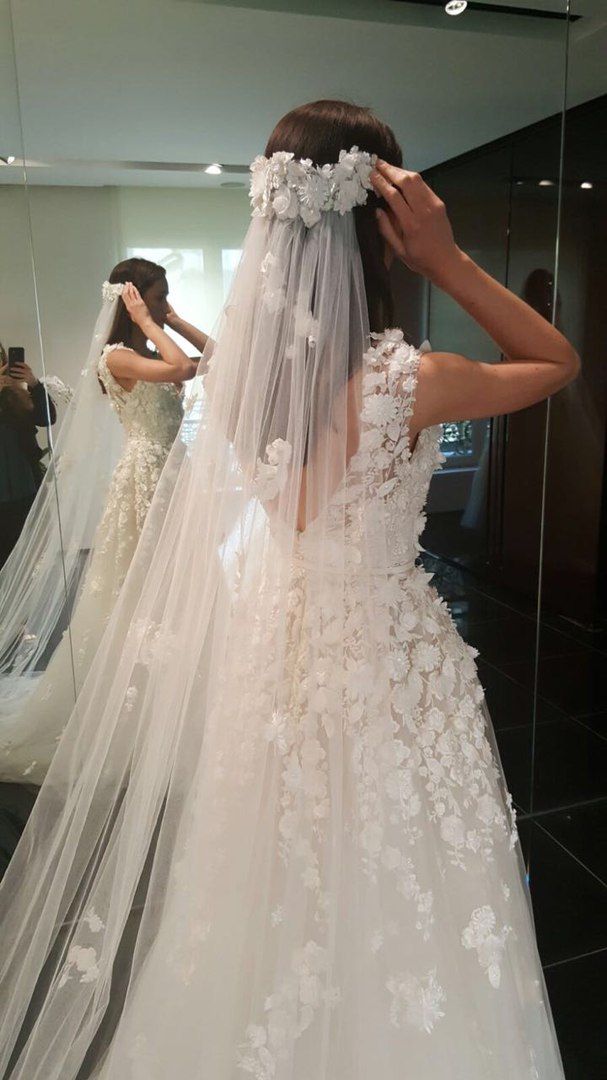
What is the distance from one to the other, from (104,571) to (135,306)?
2.09ft

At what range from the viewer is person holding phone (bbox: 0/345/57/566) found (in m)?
1.81

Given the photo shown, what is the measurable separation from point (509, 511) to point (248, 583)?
1405mm

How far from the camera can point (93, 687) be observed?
4.65 feet

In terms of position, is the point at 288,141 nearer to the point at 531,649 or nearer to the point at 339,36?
the point at 339,36

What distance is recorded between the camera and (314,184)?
102cm

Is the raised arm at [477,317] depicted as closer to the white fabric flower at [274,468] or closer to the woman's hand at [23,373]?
the white fabric flower at [274,468]

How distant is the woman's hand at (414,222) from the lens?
1069mm

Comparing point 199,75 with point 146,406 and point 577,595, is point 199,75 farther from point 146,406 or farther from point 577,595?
point 577,595

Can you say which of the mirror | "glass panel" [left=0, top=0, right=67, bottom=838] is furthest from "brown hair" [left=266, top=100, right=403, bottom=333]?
"glass panel" [left=0, top=0, right=67, bottom=838]

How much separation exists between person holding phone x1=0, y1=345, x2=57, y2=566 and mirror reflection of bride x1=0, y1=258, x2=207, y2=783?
33 millimetres

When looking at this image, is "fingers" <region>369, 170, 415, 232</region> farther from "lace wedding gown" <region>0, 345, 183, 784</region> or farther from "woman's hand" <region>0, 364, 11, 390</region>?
"woman's hand" <region>0, 364, 11, 390</region>

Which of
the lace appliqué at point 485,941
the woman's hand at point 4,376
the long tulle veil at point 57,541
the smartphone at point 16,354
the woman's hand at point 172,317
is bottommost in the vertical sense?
the lace appliqué at point 485,941

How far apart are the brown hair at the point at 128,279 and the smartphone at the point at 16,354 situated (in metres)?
0.20

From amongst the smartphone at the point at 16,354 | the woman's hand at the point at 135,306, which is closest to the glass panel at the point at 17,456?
the smartphone at the point at 16,354
